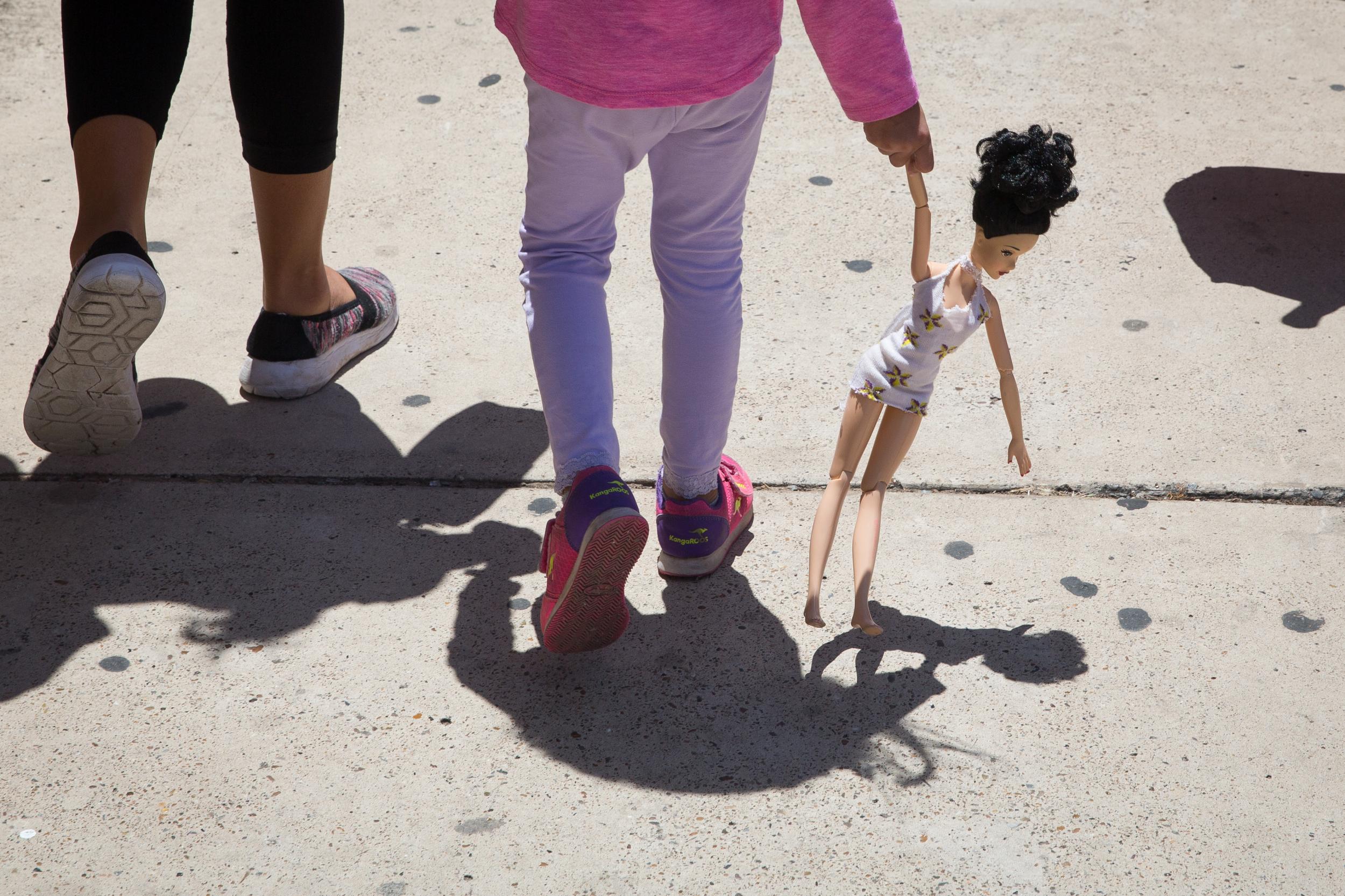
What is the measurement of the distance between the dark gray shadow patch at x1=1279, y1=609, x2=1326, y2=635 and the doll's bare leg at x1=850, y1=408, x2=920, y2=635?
2.39 feet

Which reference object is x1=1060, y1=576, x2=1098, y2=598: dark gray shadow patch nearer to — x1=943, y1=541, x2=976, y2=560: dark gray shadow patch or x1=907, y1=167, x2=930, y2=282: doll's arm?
x1=943, y1=541, x2=976, y2=560: dark gray shadow patch

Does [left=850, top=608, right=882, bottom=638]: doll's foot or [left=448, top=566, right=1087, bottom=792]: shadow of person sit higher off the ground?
[left=850, top=608, right=882, bottom=638]: doll's foot

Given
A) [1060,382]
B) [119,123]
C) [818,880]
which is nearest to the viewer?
[818,880]

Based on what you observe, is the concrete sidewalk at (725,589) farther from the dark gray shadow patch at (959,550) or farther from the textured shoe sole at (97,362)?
the textured shoe sole at (97,362)

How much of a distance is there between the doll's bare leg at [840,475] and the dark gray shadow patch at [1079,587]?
49cm

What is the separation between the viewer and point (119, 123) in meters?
2.44

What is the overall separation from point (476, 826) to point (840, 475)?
84 cm

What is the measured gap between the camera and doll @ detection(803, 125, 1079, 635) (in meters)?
1.88

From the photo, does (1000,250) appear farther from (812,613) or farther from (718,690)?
(718,690)

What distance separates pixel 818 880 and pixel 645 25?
1.25 m

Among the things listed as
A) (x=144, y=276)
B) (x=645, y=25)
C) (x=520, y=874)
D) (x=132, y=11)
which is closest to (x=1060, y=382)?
(x=645, y=25)

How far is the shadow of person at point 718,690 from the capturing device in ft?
6.33

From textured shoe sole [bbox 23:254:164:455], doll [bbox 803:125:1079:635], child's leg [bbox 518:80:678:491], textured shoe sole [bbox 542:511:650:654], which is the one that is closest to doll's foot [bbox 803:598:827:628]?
doll [bbox 803:125:1079:635]

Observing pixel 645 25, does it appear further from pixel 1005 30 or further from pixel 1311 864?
pixel 1005 30
